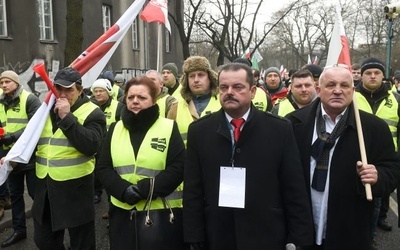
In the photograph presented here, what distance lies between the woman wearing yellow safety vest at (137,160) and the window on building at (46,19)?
13069mm

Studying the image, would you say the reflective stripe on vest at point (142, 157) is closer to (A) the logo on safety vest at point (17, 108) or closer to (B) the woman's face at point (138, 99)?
(B) the woman's face at point (138, 99)

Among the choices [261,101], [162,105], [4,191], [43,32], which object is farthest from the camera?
[43,32]

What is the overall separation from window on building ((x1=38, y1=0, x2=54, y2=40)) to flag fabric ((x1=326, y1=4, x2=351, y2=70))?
1354cm

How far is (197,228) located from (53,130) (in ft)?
5.70

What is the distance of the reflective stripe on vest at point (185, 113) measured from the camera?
4.54 m

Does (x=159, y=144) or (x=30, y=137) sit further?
(x=30, y=137)

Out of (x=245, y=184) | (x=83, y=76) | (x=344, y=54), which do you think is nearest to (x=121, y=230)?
(x=245, y=184)

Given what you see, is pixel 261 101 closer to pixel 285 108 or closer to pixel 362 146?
pixel 285 108

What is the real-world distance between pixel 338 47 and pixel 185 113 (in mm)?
1788

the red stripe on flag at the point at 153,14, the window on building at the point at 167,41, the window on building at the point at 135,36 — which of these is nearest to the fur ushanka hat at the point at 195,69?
the red stripe on flag at the point at 153,14

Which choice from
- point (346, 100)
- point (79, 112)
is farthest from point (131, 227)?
point (346, 100)

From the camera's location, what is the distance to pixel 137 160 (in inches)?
129

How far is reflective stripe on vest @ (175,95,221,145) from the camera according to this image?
454 centimetres

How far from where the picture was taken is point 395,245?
17.6ft
